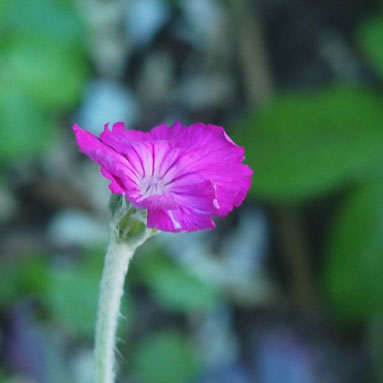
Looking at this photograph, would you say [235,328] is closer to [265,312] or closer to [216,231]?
[265,312]

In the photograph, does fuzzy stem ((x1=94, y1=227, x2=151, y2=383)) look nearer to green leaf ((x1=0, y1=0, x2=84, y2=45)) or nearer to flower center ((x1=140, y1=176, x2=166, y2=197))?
flower center ((x1=140, y1=176, x2=166, y2=197))

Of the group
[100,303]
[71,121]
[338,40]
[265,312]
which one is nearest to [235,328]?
[265,312]

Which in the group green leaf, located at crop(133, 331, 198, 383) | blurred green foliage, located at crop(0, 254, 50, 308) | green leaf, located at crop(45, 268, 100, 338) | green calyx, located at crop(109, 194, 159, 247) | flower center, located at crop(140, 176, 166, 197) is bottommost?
green calyx, located at crop(109, 194, 159, 247)

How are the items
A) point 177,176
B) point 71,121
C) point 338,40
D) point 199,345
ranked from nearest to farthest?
point 177,176 → point 199,345 → point 71,121 → point 338,40

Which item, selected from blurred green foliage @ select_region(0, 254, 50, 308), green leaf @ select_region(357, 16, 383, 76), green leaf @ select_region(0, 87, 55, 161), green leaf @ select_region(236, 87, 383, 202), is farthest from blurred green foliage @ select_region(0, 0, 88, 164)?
green leaf @ select_region(357, 16, 383, 76)

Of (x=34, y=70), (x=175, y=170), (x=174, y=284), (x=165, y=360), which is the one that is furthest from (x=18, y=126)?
(x=175, y=170)

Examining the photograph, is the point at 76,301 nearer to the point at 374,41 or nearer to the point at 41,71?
the point at 41,71

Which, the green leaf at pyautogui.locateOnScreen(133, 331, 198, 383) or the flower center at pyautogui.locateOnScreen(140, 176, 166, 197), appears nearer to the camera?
the flower center at pyautogui.locateOnScreen(140, 176, 166, 197)
